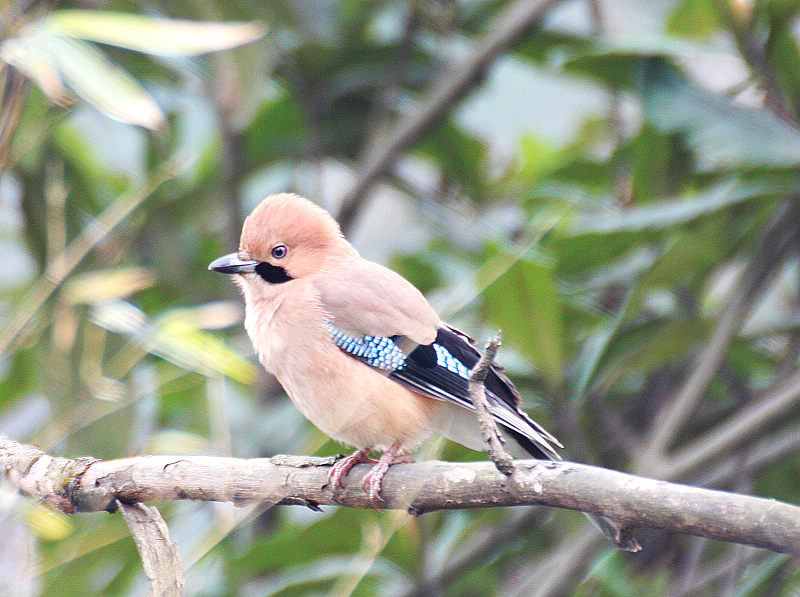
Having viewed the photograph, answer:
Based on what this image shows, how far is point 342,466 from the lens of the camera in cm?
213

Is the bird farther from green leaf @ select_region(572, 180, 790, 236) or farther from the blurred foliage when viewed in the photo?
green leaf @ select_region(572, 180, 790, 236)

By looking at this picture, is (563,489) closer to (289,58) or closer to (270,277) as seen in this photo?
(270,277)

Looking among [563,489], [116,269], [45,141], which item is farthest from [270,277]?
[45,141]

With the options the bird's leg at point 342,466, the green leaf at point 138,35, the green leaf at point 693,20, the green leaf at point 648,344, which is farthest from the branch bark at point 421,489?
the green leaf at point 693,20

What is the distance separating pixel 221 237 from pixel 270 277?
1.69 m

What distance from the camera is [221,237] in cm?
420

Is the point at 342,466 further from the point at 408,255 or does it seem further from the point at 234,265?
the point at 408,255

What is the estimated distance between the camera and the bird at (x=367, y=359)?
2.23 metres

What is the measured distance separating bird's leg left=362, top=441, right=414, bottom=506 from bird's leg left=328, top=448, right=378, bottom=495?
0.05 m

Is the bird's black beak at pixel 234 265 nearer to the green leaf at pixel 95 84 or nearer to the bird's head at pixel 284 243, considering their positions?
the bird's head at pixel 284 243

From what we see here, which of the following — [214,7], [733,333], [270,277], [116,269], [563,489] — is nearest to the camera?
[563,489]

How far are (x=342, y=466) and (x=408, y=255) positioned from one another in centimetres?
191

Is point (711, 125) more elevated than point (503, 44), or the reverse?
point (503, 44)

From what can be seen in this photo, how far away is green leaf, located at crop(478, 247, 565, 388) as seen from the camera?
8.80 ft
